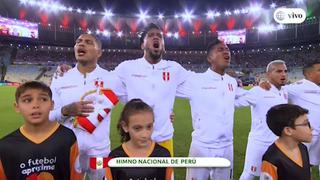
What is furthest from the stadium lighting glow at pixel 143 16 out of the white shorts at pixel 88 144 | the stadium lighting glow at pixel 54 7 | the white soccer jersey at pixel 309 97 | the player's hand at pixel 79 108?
the player's hand at pixel 79 108

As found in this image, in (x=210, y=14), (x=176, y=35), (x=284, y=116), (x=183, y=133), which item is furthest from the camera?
(x=176, y=35)

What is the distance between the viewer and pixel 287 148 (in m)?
3.22

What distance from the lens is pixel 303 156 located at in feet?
10.6

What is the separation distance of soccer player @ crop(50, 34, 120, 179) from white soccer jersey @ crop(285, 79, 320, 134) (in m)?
3.49

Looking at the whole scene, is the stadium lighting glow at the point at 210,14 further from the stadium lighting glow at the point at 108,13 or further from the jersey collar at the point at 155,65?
the jersey collar at the point at 155,65

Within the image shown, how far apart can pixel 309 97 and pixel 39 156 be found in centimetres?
492

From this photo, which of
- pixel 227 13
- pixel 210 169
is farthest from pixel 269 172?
pixel 227 13

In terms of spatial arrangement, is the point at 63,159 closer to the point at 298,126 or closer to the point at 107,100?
the point at 107,100

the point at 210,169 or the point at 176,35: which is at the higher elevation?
the point at 176,35

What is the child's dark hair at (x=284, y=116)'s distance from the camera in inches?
129

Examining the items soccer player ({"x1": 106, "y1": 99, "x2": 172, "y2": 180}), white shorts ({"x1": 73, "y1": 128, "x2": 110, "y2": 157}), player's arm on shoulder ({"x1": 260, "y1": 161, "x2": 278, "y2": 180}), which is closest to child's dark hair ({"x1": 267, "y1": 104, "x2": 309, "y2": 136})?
player's arm on shoulder ({"x1": 260, "y1": 161, "x2": 278, "y2": 180})

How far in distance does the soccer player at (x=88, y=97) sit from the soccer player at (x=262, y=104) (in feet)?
7.21

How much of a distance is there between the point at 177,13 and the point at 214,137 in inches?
2772

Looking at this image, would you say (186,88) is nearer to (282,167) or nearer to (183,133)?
(282,167)
